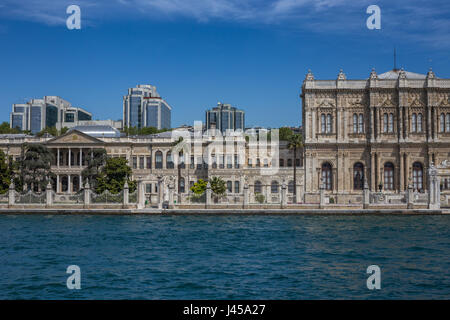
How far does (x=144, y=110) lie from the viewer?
120 m

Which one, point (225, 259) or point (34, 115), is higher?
point (34, 115)

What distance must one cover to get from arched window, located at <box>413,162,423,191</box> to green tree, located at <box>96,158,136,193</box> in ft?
88.9

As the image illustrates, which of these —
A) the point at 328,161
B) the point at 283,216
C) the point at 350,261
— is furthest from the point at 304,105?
the point at 350,261

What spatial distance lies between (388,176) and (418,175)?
9.22 ft

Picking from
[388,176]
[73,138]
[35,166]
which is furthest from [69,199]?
[388,176]

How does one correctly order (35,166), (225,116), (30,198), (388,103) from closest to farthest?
1. (30,198)
2. (388,103)
3. (35,166)
4. (225,116)

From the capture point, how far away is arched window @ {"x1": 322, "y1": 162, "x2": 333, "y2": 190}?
51500 millimetres

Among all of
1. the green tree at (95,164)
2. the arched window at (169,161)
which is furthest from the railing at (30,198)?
the arched window at (169,161)

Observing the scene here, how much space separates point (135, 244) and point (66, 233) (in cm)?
533

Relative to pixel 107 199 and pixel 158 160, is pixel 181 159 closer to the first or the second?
pixel 158 160

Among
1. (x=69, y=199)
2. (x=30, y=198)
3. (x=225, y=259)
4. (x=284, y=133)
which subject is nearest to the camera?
(x=225, y=259)
